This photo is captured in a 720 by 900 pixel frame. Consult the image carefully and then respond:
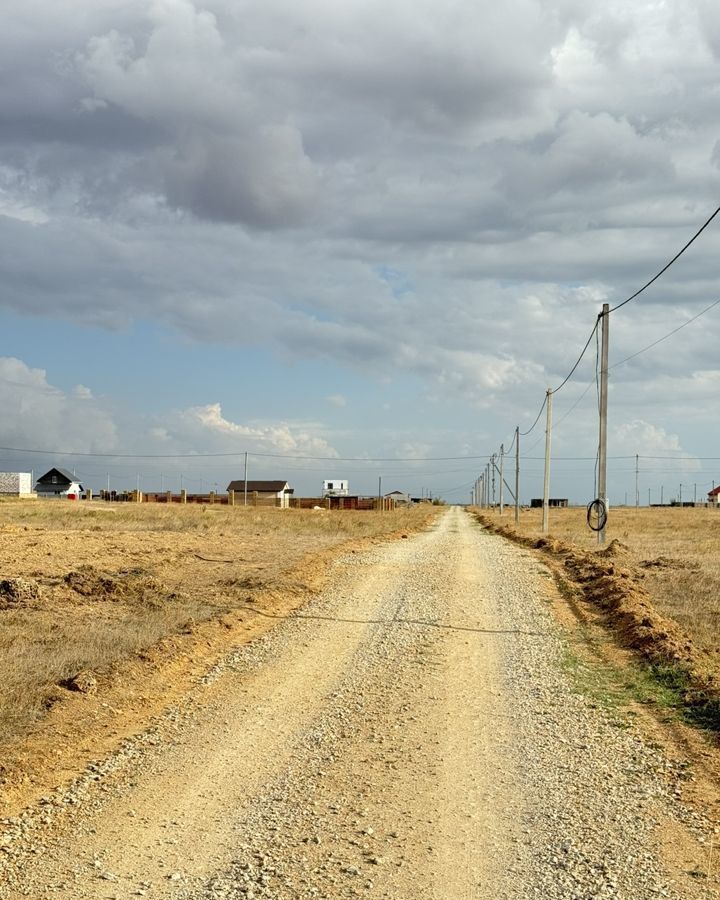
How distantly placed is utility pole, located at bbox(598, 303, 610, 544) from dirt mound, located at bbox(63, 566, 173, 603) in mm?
17142

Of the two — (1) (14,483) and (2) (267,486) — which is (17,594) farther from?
(2) (267,486)

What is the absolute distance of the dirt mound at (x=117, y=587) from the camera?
1656cm

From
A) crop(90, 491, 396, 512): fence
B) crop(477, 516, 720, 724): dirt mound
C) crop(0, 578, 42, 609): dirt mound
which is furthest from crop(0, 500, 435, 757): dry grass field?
crop(90, 491, 396, 512): fence

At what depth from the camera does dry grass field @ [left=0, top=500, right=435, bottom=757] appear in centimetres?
994

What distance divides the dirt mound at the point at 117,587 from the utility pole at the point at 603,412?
17.1m

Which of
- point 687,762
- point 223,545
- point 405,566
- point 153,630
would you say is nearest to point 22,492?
point 223,545

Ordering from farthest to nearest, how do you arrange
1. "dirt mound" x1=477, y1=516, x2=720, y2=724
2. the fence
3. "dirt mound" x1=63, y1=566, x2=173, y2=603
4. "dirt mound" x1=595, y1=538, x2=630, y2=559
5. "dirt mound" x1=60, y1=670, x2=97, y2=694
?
the fence
"dirt mound" x1=595, y1=538, x2=630, y2=559
"dirt mound" x1=63, y1=566, x2=173, y2=603
"dirt mound" x1=477, y1=516, x2=720, y2=724
"dirt mound" x1=60, y1=670, x2=97, y2=694

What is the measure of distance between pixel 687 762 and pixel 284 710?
11.8 ft

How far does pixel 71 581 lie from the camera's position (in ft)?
57.9

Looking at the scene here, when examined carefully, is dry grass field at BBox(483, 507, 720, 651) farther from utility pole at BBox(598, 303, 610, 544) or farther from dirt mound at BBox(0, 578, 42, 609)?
dirt mound at BBox(0, 578, 42, 609)

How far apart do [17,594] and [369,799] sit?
11314 millimetres

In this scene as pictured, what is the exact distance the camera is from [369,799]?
6164 millimetres

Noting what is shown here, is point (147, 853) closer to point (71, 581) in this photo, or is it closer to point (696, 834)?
point (696, 834)

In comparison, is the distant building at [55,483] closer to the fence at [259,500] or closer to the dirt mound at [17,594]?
the fence at [259,500]
